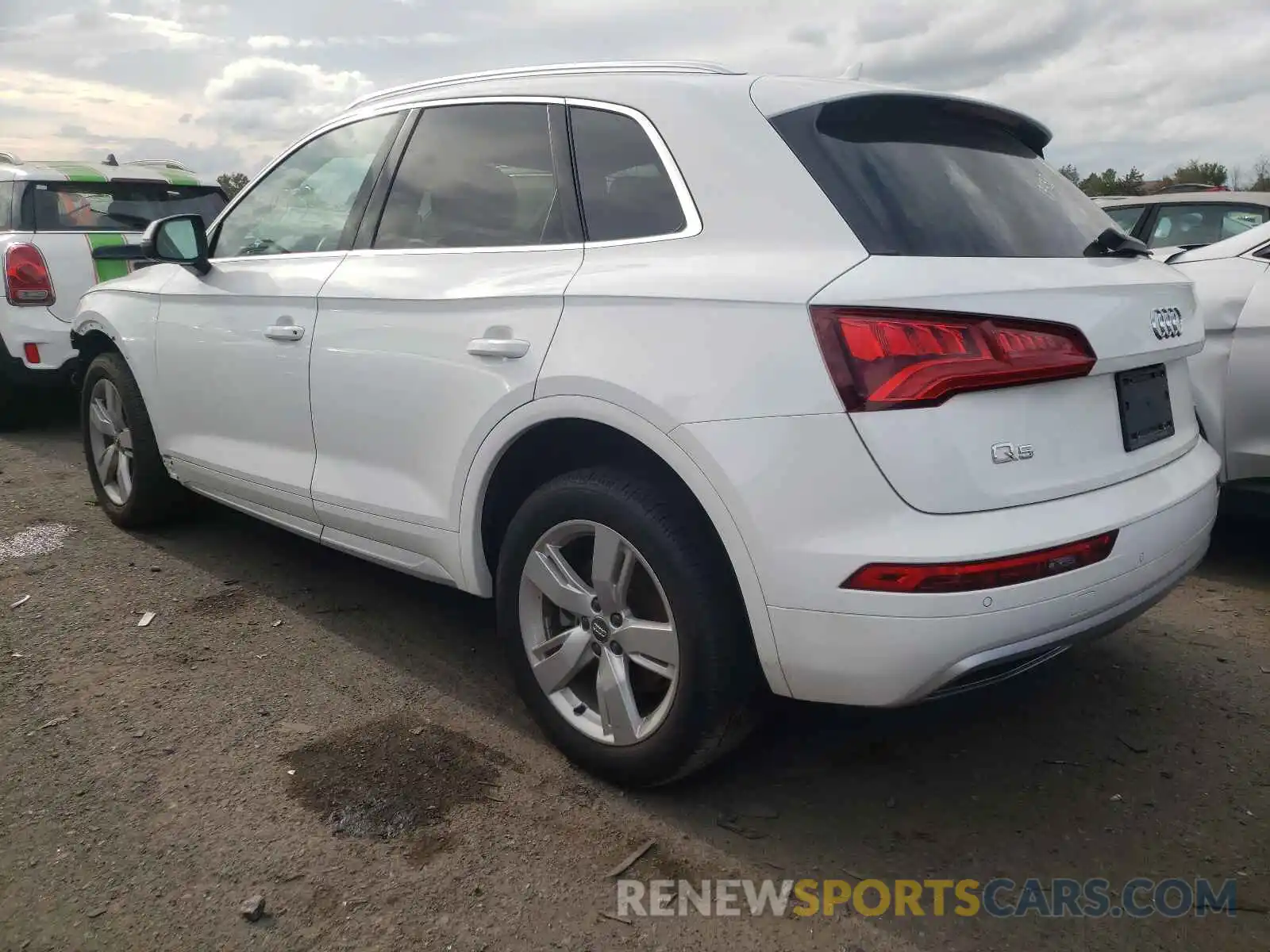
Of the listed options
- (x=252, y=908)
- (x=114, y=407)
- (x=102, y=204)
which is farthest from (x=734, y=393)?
(x=102, y=204)

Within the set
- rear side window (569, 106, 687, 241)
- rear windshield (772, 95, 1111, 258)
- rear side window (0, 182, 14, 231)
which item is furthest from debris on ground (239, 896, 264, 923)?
rear side window (0, 182, 14, 231)

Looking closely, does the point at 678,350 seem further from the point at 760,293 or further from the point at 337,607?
the point at 337,607

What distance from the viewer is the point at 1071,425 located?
2.26 metres

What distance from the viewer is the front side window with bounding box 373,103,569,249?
9.38 ft

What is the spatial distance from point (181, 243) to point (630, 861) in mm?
2925

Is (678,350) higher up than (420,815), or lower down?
higher up

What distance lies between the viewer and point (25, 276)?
6.39 m

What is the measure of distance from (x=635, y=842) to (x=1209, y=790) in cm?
147

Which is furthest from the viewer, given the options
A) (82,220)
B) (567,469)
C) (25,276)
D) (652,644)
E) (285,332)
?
(82,220)

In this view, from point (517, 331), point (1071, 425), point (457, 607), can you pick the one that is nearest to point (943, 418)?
point (1071, 425)

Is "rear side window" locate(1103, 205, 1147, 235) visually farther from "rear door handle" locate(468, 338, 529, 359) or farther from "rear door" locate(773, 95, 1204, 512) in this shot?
"rear door handle" locate(468, 338, 529, 359)

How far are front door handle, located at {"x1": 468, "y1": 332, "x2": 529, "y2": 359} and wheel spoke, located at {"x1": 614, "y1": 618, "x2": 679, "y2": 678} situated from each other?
2.42ft

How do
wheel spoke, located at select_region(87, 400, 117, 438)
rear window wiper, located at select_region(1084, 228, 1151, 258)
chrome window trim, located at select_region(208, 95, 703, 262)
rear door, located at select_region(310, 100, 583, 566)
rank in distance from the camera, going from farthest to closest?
wheel spoke, located at select_region(87, 400, 117, 438) < rear door, located at select_region(310, 100, 583, 566) < rear window wiper, located at select_region(1084, 228, 1151, 258) < chrome window trim, located at select_region(208, 95, 703, 262)

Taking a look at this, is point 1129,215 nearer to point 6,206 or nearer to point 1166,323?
point 1166,323
